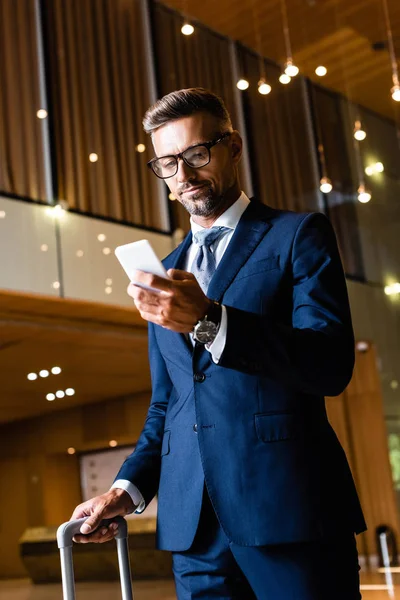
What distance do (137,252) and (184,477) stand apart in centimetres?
48

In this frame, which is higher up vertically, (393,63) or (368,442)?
(393,63)

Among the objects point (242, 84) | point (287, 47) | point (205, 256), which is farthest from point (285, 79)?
point (205, 256)

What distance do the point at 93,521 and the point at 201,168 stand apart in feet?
2.17

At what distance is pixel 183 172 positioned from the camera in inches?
57.8

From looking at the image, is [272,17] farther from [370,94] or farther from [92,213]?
[92,213]

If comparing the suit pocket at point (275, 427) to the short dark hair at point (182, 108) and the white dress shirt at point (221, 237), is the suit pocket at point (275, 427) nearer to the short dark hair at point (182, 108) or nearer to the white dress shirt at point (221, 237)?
the white dress shirt at point (221, 237)

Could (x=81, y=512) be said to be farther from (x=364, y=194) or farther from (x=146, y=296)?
(x=364, y=194)

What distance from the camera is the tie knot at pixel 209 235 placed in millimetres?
1536

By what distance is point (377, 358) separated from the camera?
862 cm

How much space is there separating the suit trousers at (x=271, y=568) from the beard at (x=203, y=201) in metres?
0.52

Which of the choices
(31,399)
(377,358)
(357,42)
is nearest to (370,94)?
(357,42)

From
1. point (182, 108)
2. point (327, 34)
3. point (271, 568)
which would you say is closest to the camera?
point (271, 568)

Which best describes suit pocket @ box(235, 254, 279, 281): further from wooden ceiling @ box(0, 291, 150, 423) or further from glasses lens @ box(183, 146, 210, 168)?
wooden ceiling @ box(0, 291, 150, 423)

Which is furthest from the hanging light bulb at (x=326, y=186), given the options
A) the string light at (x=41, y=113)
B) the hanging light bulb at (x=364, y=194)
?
the string light at (x=41, y=113)
